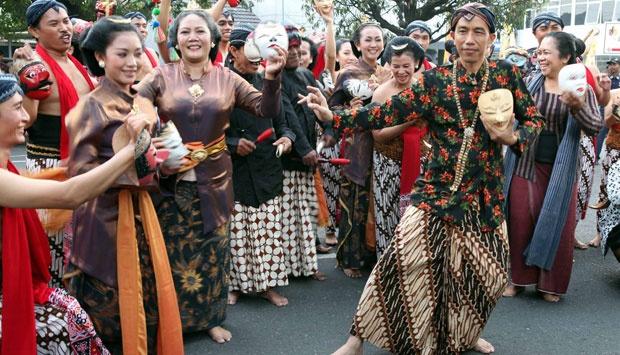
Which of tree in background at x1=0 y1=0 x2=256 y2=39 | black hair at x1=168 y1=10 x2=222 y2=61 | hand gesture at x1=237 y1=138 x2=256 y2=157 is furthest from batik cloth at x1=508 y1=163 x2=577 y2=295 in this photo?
tree in background at x1=0 y1=0 x2=256 y2=39

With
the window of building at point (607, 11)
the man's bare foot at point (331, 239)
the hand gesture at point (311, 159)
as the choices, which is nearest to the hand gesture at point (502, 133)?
the hand gesture at point (311, 159)

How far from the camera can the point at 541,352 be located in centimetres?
385

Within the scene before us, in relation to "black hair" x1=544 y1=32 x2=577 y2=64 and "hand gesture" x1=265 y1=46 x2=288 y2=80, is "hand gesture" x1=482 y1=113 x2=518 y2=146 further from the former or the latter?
"black hair" x1=544 y1=32 x2=577 y2=64

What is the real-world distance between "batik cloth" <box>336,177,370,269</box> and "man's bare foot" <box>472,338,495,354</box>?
155 cm

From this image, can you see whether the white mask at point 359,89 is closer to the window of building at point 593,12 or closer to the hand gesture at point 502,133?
the hand gesture at point 502,133

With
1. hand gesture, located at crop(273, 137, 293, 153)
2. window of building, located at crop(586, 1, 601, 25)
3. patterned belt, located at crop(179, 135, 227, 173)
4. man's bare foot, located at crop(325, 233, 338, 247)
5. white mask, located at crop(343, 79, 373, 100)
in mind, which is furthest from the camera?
window of building, located at crop(586, 1, 601, 25)

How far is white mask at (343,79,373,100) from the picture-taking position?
16.8ft

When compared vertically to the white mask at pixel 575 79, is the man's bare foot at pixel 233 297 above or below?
below

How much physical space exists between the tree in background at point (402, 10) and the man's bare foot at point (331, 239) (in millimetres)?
16601

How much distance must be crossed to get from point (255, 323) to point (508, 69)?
2.18 metres

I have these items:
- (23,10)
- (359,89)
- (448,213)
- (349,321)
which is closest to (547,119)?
(359,89)

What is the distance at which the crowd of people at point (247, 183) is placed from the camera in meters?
2.78

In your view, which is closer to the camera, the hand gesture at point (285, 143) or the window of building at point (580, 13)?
the hand gesture at point (285, 143)

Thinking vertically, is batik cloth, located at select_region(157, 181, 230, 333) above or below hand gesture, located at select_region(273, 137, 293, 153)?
below
